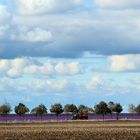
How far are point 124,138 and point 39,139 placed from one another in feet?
30.4

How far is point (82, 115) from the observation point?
18962 cm

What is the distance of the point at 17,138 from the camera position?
68.3 meters

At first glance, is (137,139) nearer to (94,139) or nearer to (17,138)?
(94,139)

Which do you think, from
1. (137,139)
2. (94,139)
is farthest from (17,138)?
(137,139)

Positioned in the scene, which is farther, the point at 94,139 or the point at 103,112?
the point at 103,112

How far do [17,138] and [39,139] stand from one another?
3040 millimetres

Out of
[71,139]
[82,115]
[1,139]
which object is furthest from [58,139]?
[82,115]

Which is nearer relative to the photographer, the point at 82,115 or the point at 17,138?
the point at 17,138

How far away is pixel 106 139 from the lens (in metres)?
65.7

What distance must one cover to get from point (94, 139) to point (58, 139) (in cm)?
387

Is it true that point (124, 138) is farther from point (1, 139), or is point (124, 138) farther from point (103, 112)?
point (103, 112)

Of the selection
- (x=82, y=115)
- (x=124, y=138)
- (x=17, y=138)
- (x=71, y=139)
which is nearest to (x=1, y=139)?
(x=17, y=138)

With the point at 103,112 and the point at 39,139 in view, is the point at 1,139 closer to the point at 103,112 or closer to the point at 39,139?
the point at 39,139

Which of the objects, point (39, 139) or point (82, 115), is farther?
point (82, 115)
